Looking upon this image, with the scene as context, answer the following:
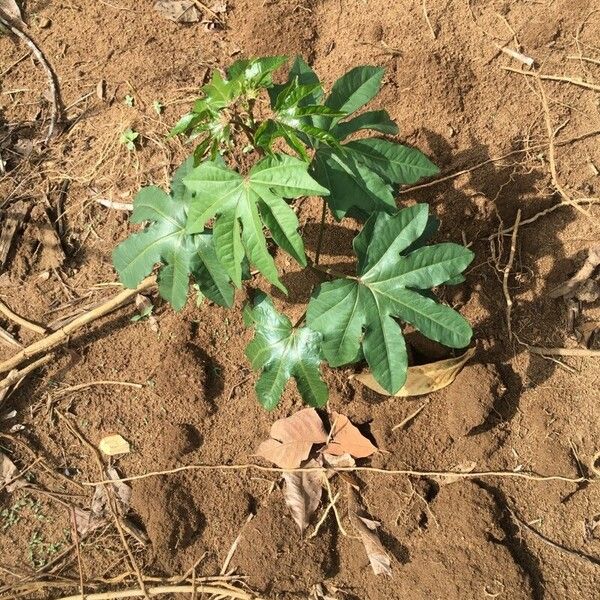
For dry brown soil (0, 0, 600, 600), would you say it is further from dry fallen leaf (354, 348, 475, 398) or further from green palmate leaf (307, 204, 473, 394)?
green palmate leaf (307, 204, 473, 394)

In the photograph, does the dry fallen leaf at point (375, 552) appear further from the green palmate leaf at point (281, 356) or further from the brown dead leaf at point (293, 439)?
the green palmate leaf at point (281, 356)

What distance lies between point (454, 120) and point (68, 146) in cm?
197

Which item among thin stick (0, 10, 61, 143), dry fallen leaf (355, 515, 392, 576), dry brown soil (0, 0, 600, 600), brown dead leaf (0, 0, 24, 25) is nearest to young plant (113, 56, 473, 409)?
dry brown soil (0, 0, 600, 600)

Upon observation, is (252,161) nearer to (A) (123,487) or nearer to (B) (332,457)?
(B) (332,457)

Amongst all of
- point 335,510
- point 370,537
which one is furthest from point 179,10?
point 370,537

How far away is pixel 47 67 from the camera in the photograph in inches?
137

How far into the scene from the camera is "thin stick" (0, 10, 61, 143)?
341cm

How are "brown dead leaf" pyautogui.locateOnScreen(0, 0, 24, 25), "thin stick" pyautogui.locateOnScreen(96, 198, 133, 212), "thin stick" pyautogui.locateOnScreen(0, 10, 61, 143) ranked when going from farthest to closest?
"brown dead leaf" pyautogui.locateOnScreen(0, 0, 24, 25)
"thin stick" pyautogui.locateOnScreen(0, 10, 61, 143)
"thin stick" pyautogui.locateOnScreen(96, 198, 133, 212)

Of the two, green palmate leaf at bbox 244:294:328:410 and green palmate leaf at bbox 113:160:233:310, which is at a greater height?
green palmate leaf at bbox 113:160:233:310

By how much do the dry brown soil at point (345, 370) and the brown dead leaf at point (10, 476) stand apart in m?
0.03

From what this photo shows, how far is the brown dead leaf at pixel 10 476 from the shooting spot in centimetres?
300

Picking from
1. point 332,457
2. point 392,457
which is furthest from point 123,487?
point 392,457

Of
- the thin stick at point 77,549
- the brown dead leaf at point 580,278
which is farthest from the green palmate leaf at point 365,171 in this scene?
the thin stick at point 77,549

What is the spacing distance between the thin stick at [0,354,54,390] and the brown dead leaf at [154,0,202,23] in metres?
1.89
